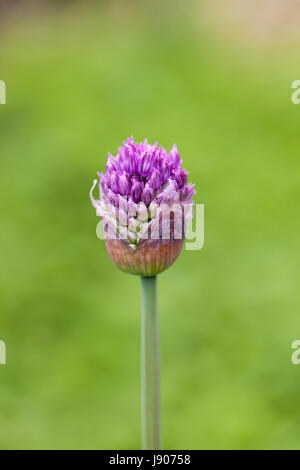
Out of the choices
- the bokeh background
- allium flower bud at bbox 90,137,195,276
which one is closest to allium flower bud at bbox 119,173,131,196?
allium flower bud at bbox 90,137,195,276

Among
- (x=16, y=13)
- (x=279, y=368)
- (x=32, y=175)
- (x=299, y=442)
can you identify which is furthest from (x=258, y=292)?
(x=16, y=13)

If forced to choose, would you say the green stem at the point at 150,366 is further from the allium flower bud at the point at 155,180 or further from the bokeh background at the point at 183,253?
the bokeh background at the point at 183,253

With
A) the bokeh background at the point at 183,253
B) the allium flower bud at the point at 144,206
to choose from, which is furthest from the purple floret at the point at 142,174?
the bokeh background at the point at 183,253

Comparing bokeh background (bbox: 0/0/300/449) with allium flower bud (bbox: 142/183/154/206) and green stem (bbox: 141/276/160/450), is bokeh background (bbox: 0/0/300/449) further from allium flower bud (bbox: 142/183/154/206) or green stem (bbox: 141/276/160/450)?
allium flower bud (bbox: 142/183/154/206)

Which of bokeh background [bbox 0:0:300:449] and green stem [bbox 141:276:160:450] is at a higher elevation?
bokeh background [bbox 0:0:300:449]

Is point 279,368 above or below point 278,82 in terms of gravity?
below

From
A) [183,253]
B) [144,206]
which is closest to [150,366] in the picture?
[144,206]

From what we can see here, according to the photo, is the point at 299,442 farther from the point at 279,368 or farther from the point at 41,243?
the point at 41,243

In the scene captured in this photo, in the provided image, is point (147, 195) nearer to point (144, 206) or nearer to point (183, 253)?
point (144, 206)
